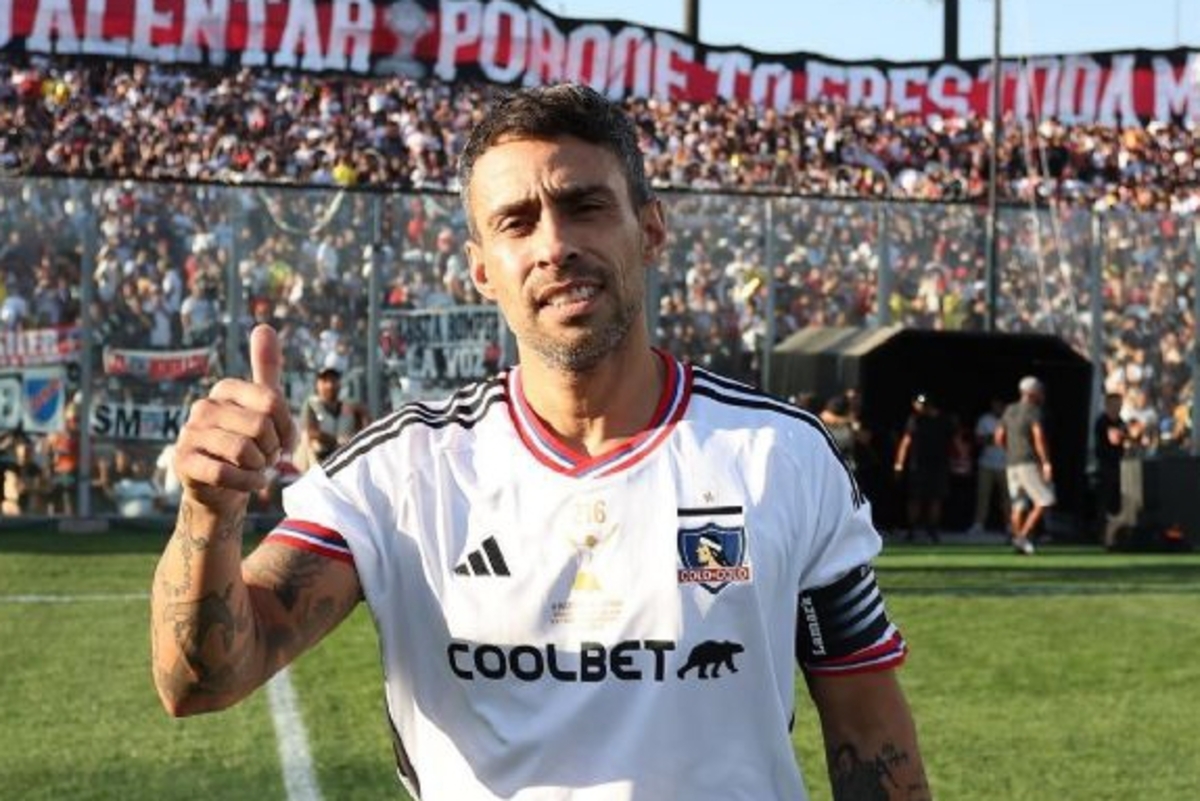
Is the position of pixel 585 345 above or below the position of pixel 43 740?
above

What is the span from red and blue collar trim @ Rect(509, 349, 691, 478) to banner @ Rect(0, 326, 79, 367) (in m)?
21.9

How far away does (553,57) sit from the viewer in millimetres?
45562

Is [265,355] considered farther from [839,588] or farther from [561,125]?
[839,588]

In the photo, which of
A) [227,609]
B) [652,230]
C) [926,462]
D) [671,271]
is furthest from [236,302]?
[227,609]

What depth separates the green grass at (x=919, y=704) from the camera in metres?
10.4

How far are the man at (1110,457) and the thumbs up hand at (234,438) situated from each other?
23159 millimetres

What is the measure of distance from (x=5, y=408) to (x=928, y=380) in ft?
33.9

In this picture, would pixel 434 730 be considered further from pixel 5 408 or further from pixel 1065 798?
pixel 5 408

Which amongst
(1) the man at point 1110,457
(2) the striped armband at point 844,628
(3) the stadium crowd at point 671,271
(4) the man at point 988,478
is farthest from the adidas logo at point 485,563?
(4) the man at point 988,478

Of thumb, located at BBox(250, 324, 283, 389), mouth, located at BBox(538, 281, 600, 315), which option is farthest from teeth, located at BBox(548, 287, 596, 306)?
thumb, located at BBox(250, 324, 283, 389)

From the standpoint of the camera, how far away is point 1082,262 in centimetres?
2820

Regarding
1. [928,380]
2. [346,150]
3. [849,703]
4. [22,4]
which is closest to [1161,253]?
[928,380]

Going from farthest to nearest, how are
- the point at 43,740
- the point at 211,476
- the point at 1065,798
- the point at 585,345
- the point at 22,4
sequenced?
the point at 22,4, the point at 43,740, the point at 1065,798, the point at 585,345, the point at 211,476

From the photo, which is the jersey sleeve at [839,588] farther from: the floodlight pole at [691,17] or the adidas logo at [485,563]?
the floodlight pole at [691,17]
